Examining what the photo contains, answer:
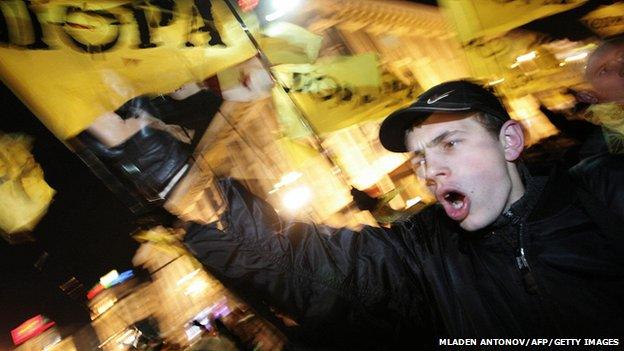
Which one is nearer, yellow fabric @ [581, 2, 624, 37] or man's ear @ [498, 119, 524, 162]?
man's ear @ [498, 119, 524, 162]

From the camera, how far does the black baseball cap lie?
2.04 meters

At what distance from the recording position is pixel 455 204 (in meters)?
2.07

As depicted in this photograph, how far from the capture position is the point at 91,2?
3.10m

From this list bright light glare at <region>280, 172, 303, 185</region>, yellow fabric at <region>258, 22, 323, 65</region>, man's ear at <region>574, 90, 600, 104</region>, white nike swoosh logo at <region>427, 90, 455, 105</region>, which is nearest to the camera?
white nike swoosh logo at <region>427, 90, 455, 105</region>

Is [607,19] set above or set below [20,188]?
below

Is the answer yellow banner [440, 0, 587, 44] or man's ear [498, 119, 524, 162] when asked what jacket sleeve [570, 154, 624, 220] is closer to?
man's ear [498, 119, 524, 162]

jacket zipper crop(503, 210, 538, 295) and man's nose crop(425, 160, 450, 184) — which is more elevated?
man's nose crop(425, 160, 450, 184)

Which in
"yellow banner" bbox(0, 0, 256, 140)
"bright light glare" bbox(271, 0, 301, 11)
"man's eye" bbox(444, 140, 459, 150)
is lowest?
"man's eye" bbox(444, 140, 459, 150)

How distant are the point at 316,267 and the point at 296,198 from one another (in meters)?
10.2

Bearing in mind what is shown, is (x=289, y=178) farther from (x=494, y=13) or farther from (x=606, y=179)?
(x=606, y=179)

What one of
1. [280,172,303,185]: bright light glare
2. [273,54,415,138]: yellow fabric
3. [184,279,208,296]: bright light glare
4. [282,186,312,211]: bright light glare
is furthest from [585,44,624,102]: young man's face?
[184,279,208,296]: bright light glare

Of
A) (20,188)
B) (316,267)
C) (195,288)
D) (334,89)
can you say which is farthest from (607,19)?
(195,288)

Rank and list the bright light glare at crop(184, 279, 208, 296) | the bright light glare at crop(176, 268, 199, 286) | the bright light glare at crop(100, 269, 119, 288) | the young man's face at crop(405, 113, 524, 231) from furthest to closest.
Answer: the bright light glare at crop(100, 269, 119, 288) → the bright light glare at crop(176, 268, 199, 286) → the bright light glare at crop(184, 279, 208, 296) → the young man's face at crop(405, 113, 524, 231)

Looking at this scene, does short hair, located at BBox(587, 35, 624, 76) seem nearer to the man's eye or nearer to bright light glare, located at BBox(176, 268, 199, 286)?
the man's eye
